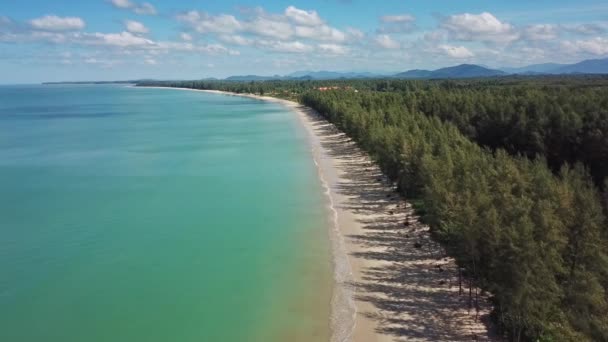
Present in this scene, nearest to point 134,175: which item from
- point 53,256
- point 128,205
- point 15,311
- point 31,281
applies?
point 128,205

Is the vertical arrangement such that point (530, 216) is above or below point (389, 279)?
above

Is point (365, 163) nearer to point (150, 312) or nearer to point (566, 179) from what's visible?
point (566, 179)

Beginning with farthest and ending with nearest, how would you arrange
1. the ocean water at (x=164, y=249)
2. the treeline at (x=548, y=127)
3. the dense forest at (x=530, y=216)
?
1. the treeline at (x=548, y=127)
2. the ocean water at (x=164, y=249)
3. the dense forest at (x=530, y=216)

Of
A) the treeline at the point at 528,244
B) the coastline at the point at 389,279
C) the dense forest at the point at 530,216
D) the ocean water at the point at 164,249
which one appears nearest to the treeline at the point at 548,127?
the dense forest at the point at 530,216

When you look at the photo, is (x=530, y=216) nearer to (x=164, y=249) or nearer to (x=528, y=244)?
(x=528, y=244)

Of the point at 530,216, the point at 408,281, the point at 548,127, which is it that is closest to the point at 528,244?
the point at 530,216

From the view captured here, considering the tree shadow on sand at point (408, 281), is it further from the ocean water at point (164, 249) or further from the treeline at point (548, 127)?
the treeline at point (548, 127)
